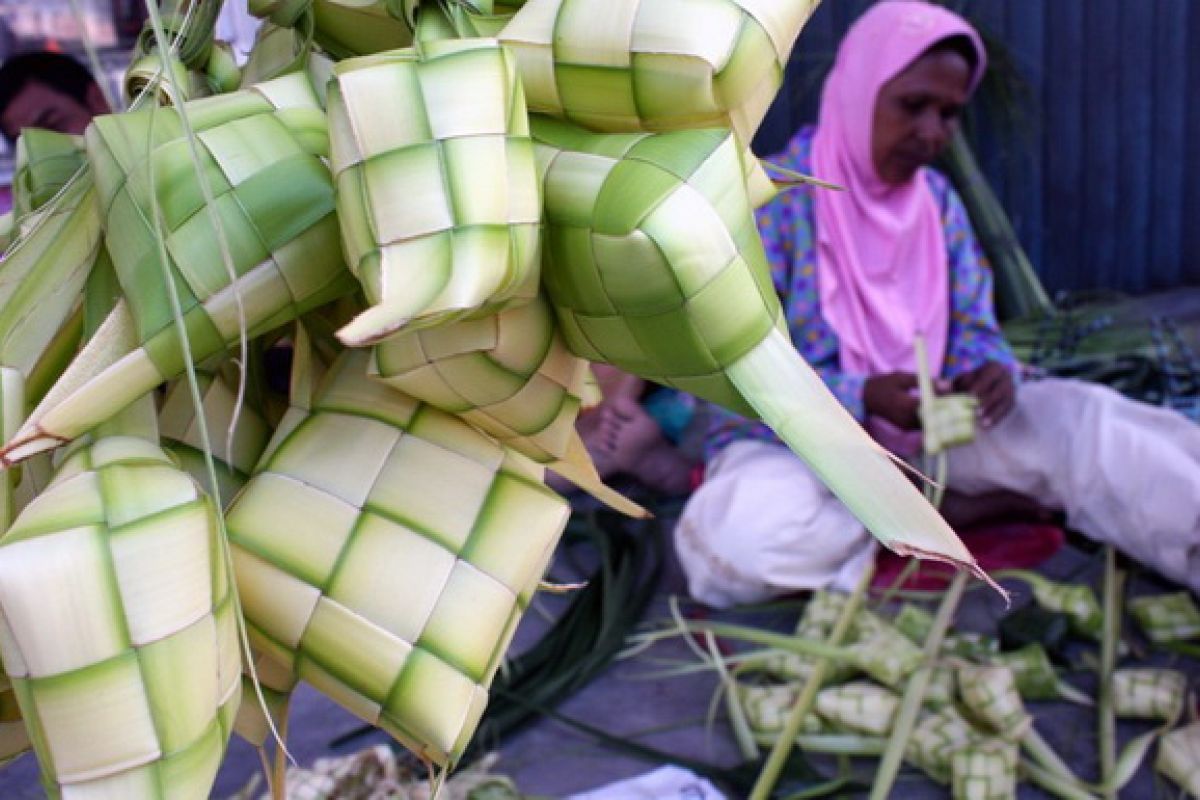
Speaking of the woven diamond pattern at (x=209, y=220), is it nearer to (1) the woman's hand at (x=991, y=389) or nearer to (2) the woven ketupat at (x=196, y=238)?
(2) the woven ketupat at (x=196, y=238)

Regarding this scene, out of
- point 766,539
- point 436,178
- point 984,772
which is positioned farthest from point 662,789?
point 436,178

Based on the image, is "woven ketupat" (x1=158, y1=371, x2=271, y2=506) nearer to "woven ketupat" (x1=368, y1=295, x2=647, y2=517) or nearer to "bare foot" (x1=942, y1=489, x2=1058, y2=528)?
"woven ketupat" (x1=368, y1=295, x2=647, y2=517)

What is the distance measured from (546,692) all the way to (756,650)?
355 millimetres

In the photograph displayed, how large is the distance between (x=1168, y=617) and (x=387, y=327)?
1.69 metres

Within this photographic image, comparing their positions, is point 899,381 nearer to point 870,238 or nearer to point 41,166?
point 870,238

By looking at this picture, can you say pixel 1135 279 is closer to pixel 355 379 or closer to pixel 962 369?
pixel 962 369

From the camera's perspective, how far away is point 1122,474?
6.06ft

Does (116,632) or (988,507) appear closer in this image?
(116,632)

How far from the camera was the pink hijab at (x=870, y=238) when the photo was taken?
2.21m

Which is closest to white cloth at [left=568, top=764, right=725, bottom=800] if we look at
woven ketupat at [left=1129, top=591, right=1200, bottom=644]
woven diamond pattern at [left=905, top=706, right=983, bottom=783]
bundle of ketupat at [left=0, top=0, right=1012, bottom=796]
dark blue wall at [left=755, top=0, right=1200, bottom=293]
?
woven diamond pattern at [left=905, top=706, right=983, bottom=783]

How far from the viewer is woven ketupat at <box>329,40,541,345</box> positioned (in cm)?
38

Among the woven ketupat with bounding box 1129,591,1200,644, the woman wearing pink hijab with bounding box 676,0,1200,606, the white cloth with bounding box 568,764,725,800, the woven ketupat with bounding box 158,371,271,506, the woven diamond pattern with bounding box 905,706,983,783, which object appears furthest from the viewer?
the woman wearing pink hijab with bounding box 676,0,1200,606

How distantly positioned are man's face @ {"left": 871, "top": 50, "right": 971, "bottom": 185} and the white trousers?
475mm

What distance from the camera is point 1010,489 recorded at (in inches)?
83.4
